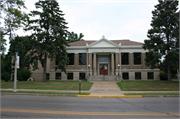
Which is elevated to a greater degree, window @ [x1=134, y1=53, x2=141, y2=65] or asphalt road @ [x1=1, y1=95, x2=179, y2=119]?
window @ [x1=134, y1=53, x2=141, y2=65]

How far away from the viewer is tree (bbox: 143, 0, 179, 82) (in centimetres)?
2212

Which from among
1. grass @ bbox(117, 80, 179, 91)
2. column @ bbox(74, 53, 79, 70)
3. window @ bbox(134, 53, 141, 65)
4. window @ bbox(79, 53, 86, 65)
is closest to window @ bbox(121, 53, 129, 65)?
window @ bbox(134, 53, 141, 65)

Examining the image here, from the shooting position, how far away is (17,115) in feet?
20.0

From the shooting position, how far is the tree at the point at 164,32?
22122 mm

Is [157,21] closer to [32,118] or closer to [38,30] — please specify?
[38,30]

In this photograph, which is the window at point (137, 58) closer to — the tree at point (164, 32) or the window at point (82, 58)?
the tree at point (164, 32)

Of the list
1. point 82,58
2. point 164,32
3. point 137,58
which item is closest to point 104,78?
point 82,58

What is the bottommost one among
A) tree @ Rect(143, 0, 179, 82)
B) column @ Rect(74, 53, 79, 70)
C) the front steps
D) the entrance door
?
the front steps

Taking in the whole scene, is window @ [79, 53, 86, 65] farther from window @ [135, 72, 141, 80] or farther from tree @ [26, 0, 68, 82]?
window @ [135, 72, 141, 80]

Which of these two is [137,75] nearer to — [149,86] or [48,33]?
[149,86]

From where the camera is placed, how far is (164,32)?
2297 cm

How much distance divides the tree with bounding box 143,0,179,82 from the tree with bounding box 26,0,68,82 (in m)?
14.5

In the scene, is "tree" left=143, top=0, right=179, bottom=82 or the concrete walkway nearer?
the concrete walkway

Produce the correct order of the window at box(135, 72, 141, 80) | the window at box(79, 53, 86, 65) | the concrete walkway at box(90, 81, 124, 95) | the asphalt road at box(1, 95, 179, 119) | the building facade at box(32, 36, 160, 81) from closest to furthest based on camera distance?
the asphalt road at box(1, 95, 179, 119) → the concrete walkway at box(90, 81, 124, 95) → the building facade at box(32, 36, 160, 81) → the window at box(135, 72, 141, 80) → the window at box(79, 53, 86, 65)
